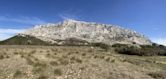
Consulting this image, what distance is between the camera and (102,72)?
20672 mm

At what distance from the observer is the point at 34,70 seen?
18.8 meters

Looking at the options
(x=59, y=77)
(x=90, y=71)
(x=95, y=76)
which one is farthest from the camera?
(x=90, y=71)

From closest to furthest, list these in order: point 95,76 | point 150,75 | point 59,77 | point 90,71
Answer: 1. point 59,77
2. point 95,76
3. point 90,71
4. point 150,75

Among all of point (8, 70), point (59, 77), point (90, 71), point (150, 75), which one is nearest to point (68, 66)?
point (90, 71)

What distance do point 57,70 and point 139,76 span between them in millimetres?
7173

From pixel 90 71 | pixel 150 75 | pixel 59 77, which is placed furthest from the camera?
pixel 150 75

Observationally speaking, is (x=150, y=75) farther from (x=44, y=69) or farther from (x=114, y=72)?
(x=44, y=69)

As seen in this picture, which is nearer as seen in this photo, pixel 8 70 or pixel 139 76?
pixel 8 70

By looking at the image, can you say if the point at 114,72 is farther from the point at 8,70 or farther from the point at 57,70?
the point at 8,70

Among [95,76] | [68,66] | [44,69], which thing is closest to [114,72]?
[95,76]

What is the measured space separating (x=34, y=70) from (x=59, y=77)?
86.3 inches

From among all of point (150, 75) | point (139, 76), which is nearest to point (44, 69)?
point (139, 76)

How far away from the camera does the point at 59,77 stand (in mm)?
17969

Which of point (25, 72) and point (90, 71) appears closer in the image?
point (25, 72)
